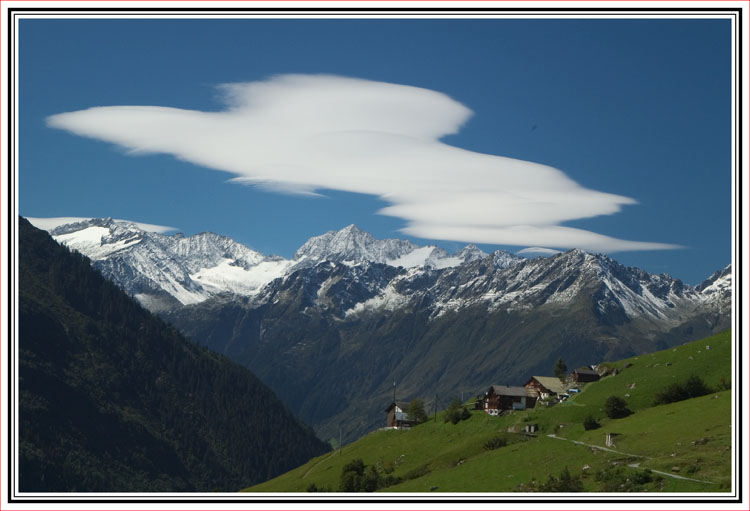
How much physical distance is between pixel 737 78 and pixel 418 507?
36365 millimetres

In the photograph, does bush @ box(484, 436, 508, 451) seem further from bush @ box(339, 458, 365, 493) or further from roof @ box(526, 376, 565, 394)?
roof @ box(526, 376, 565, 394)

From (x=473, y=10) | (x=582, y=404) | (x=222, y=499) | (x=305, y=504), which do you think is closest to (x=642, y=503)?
(x=305, y=504)

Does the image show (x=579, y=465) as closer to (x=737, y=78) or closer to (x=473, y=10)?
(x=737, y=78)

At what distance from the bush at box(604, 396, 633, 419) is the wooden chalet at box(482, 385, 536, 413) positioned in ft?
119

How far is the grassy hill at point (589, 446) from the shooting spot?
292ft

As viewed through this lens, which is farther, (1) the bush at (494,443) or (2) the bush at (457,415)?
(2) the bush at (457,415)

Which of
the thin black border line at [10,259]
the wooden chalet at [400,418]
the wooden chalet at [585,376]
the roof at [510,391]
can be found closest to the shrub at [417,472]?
the roof at [510,391]

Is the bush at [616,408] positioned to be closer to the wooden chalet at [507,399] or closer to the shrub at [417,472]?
the shrub at [417,472]

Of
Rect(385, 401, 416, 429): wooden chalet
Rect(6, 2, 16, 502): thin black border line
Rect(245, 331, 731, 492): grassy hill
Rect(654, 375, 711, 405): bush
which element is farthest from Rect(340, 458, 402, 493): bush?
Rect(6, 2, 16, 502): thin black border line

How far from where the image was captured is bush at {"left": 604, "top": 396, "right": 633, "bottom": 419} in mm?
129250

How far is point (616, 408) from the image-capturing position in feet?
426

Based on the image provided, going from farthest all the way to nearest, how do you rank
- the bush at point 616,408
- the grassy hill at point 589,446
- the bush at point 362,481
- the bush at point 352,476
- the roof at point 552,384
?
1. the roof at point 552,384
2. the bush at point 616,408
3. the bush at point 352,476
4. the bush at point 362,481
5. the grassy hill at point 589,446

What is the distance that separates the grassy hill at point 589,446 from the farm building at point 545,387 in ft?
39.2

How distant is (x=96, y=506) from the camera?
5666 centimetres
